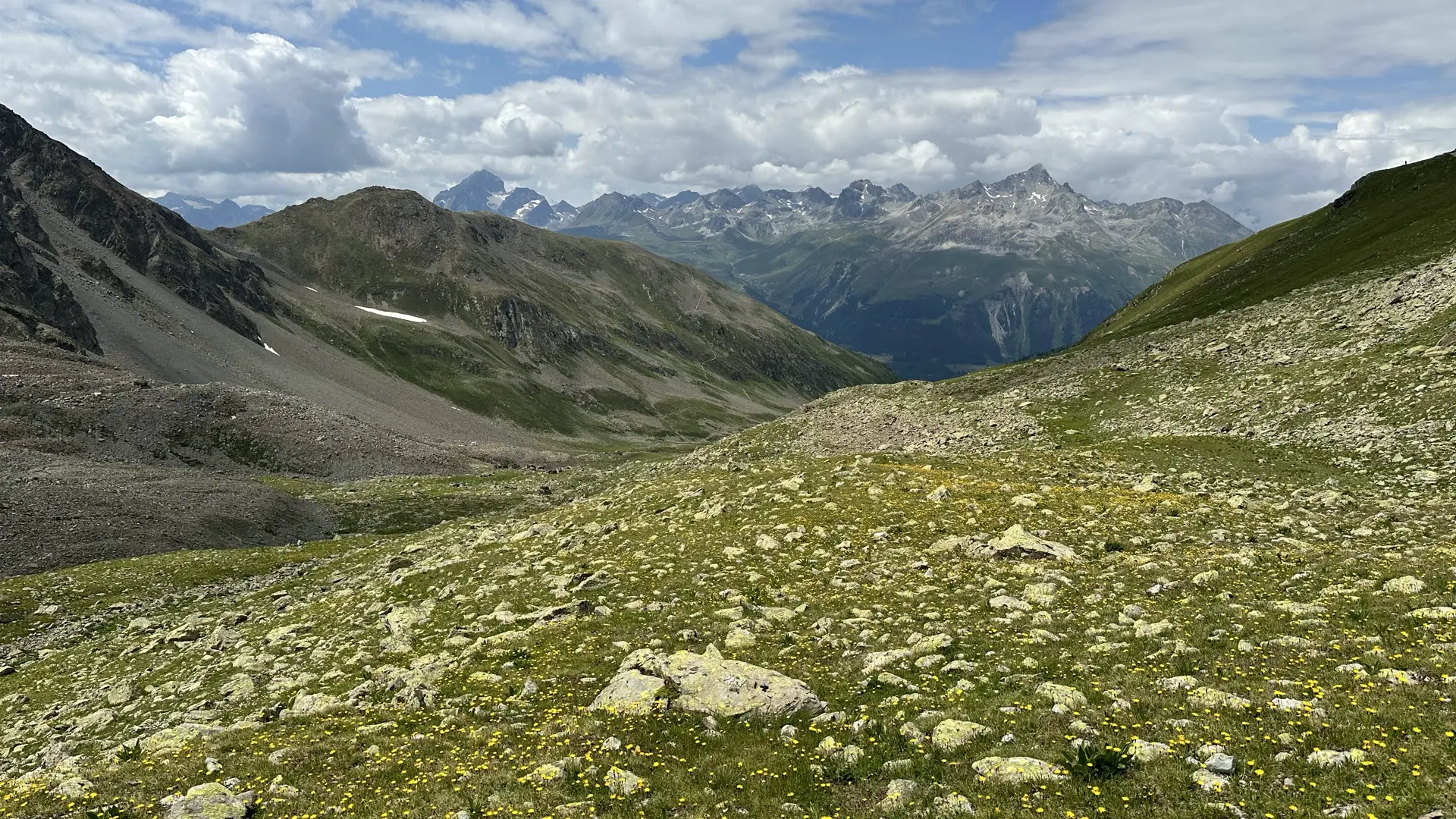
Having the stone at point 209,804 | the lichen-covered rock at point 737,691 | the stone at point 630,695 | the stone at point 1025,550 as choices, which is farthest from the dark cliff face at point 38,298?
the stone at point 1025,550

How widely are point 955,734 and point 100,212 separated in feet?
816

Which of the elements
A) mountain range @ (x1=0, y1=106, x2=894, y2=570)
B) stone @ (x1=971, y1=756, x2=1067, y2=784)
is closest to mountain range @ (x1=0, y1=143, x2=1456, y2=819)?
stone @ (x1=971, y1=756, x2=1067, y2=784)

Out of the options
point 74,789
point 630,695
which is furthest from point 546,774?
point 74,789

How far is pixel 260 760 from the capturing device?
1432 centimetres

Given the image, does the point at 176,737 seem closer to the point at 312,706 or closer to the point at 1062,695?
the point at 312,706

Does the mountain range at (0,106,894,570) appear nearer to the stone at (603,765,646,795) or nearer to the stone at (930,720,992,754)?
the stone at (603,765,646,795)

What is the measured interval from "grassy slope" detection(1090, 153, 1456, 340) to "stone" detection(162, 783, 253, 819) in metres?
85.7

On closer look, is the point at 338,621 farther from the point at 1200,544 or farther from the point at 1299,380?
the point at 1299,380

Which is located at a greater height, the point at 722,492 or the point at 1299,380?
the point at 1299,380

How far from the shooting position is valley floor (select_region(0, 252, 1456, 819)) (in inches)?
457

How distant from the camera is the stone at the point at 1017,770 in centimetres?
1100

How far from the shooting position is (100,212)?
611 ft

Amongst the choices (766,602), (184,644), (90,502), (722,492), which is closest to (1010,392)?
(722,492)

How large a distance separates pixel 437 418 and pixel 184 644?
159181mm
